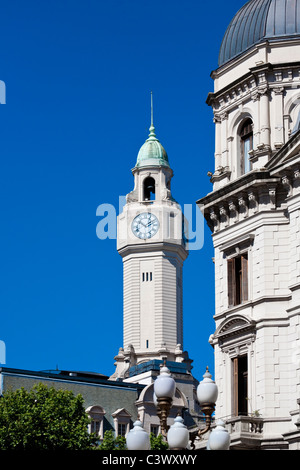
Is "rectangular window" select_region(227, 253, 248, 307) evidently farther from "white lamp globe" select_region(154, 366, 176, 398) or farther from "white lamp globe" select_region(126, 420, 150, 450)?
"white lamp globe" select_region(126, 420, 150, 450)

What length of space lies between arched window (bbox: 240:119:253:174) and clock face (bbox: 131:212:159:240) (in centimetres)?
8928

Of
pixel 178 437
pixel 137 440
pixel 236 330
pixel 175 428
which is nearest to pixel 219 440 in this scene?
pixel 178 437

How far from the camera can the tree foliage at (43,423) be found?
78.6m

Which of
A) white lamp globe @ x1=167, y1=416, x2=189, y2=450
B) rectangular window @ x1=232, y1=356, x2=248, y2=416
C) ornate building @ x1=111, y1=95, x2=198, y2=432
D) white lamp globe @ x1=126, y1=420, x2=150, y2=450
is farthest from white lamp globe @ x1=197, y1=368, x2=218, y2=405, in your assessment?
ornate building @ x1=111, y1=95, x2=198, y2=432

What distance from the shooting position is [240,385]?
6050 cm

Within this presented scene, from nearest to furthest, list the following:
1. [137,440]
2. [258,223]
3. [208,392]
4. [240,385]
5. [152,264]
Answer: [137,440]
[208,392]
[258,223]
[240,385]
[152,264]

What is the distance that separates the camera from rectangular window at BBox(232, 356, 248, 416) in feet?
197

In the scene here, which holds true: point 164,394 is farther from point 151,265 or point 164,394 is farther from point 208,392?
point 151,265

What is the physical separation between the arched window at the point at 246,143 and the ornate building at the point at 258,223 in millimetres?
51

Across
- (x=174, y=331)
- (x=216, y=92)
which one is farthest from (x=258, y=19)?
(x=174, y=331)

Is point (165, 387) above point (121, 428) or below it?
below

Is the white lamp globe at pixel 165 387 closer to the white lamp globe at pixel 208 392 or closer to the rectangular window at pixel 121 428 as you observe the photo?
the white lamp globe at pixel 208 392

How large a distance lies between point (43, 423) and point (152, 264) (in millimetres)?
74051
